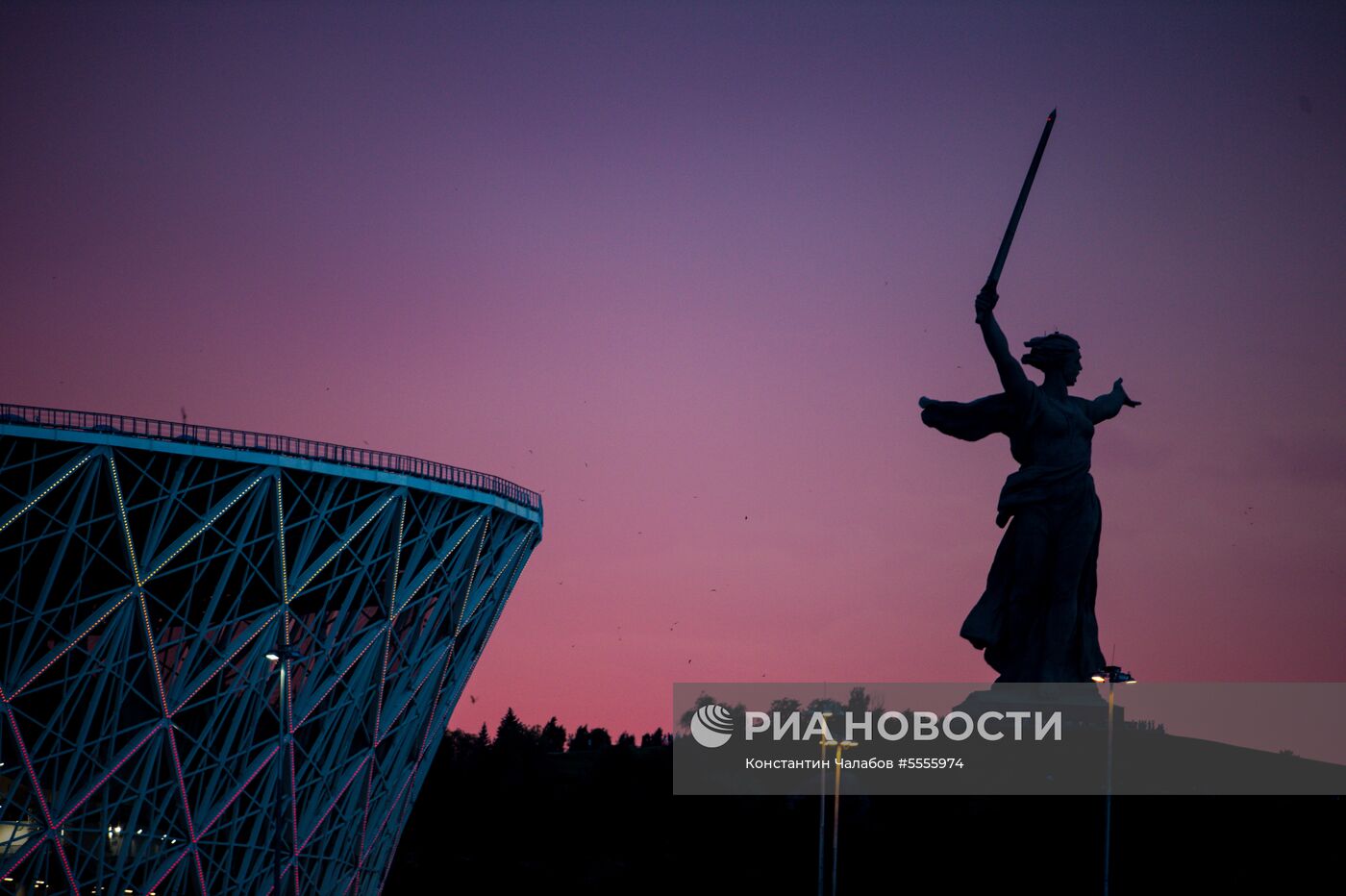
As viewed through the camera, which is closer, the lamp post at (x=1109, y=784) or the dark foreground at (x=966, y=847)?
the lamp post at (x=1109, y=784)

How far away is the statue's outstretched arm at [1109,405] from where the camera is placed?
38719 mm

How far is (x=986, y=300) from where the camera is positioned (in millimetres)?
35781

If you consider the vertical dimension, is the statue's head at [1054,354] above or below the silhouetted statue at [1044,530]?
above

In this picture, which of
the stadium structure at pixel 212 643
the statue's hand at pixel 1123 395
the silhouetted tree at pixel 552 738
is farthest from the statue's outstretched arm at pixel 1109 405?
the silhouetted tree at pixel 552 738

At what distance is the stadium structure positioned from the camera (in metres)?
54.8

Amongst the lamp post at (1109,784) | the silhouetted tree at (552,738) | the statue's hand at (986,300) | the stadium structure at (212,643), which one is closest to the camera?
the lamp post at (1109,784)

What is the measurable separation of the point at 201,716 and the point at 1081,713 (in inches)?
1442

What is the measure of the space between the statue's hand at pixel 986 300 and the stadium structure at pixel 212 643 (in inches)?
881

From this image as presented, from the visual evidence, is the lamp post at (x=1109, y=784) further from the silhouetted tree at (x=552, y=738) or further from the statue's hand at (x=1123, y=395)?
the silhouetted tree at (x=552, y=738)

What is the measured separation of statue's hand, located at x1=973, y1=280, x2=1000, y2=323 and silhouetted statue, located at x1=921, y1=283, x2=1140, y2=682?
2.42m

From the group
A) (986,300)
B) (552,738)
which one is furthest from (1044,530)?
(552,738)

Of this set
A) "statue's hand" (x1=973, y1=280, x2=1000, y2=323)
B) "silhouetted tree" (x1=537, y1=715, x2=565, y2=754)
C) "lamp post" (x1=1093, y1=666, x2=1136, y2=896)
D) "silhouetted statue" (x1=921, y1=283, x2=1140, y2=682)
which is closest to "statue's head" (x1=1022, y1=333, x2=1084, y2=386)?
"silhouetted statue" (x1=921, y1=283, x2=1140, y2=682)

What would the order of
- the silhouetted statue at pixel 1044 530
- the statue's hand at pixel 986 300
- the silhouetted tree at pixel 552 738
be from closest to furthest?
1. the statue's hand at pixel 986 300
2. the silhouetted statue at pixel 1044 530
3. the silhouetted tree at pixel 552 738

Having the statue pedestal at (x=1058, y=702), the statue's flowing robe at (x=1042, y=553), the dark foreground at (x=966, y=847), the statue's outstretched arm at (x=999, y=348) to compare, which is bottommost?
the dark foreground at (x=966, y=847)
